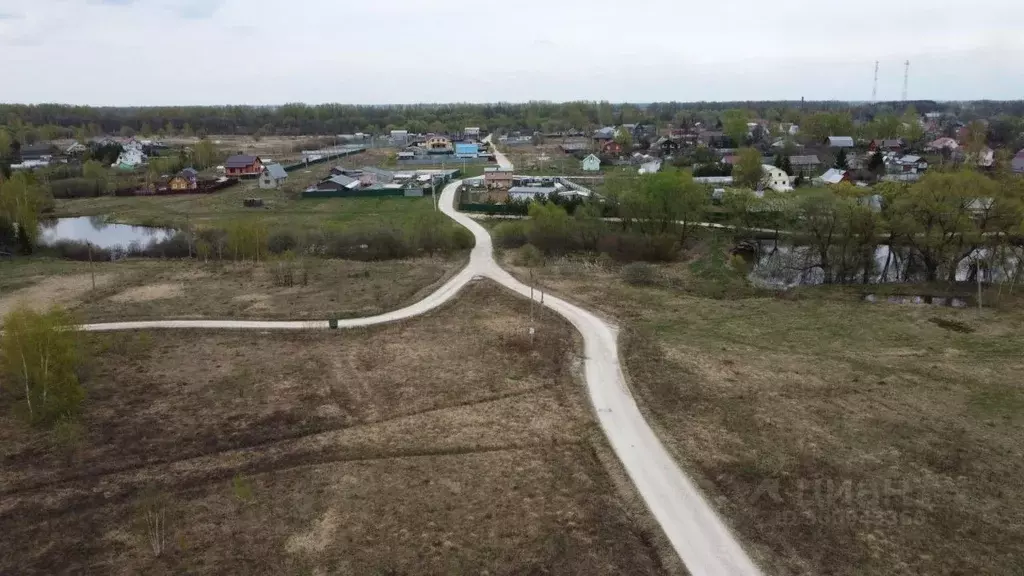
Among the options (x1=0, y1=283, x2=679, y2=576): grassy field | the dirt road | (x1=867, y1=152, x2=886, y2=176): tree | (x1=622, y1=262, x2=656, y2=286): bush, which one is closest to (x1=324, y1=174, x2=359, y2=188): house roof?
the dirt road

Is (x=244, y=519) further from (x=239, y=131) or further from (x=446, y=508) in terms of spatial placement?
(x=239, y=131)

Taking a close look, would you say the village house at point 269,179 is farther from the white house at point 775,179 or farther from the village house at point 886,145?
the village house at point 886,145

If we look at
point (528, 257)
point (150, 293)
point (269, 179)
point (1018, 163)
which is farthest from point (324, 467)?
point (1018, 163)

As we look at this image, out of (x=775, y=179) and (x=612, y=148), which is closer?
(x=775, y=179)

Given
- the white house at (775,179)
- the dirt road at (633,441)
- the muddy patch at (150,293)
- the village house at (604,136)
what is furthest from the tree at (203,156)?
the white house at (775,179)

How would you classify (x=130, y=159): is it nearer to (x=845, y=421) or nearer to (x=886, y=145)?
(x=845, y=421)

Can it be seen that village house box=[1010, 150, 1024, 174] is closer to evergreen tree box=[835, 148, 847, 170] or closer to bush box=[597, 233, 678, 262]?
evergreen tree box=[835, 148, 847, 170]
